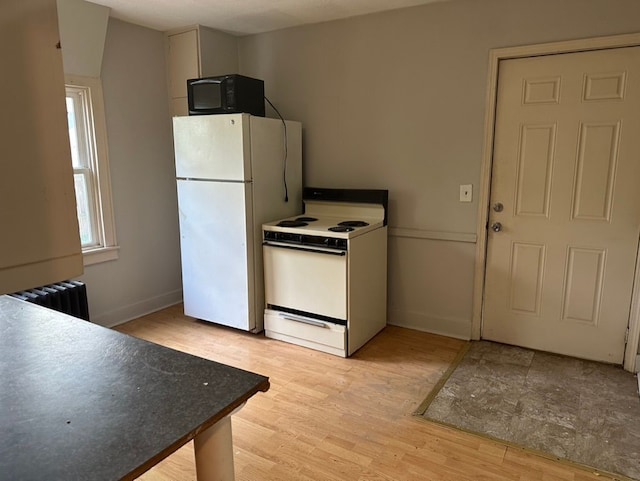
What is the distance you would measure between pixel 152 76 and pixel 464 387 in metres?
3.42

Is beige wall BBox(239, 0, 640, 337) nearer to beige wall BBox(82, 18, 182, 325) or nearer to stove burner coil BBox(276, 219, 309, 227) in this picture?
stove burner coil BBox(276, 219, 309, 227)

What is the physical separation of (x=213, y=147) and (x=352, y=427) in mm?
2129

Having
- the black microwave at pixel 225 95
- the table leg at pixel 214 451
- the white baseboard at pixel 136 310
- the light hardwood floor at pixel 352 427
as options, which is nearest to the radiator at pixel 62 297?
the white baseboard at pixel 136 310

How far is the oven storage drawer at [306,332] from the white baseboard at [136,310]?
3.94 feet

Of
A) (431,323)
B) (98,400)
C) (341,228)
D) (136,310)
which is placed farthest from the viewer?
(136,310)

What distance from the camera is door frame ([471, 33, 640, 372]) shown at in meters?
2.63

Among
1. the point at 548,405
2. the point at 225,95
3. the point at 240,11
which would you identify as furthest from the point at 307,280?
the point at 240,11

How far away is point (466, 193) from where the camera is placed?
3.15 meters

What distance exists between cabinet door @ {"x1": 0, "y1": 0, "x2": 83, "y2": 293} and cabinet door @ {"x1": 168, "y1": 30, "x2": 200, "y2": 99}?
3.27 m

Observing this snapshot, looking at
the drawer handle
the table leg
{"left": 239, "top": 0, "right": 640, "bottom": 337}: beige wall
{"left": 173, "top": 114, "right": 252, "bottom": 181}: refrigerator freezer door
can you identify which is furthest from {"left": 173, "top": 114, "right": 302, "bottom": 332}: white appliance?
the table leg

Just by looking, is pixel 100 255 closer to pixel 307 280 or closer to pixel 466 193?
pixel 307 280

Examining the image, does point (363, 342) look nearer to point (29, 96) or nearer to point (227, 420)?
point (227, 420)

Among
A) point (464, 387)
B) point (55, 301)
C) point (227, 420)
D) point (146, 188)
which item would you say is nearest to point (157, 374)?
point (227, 420)

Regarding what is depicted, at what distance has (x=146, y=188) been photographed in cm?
381
